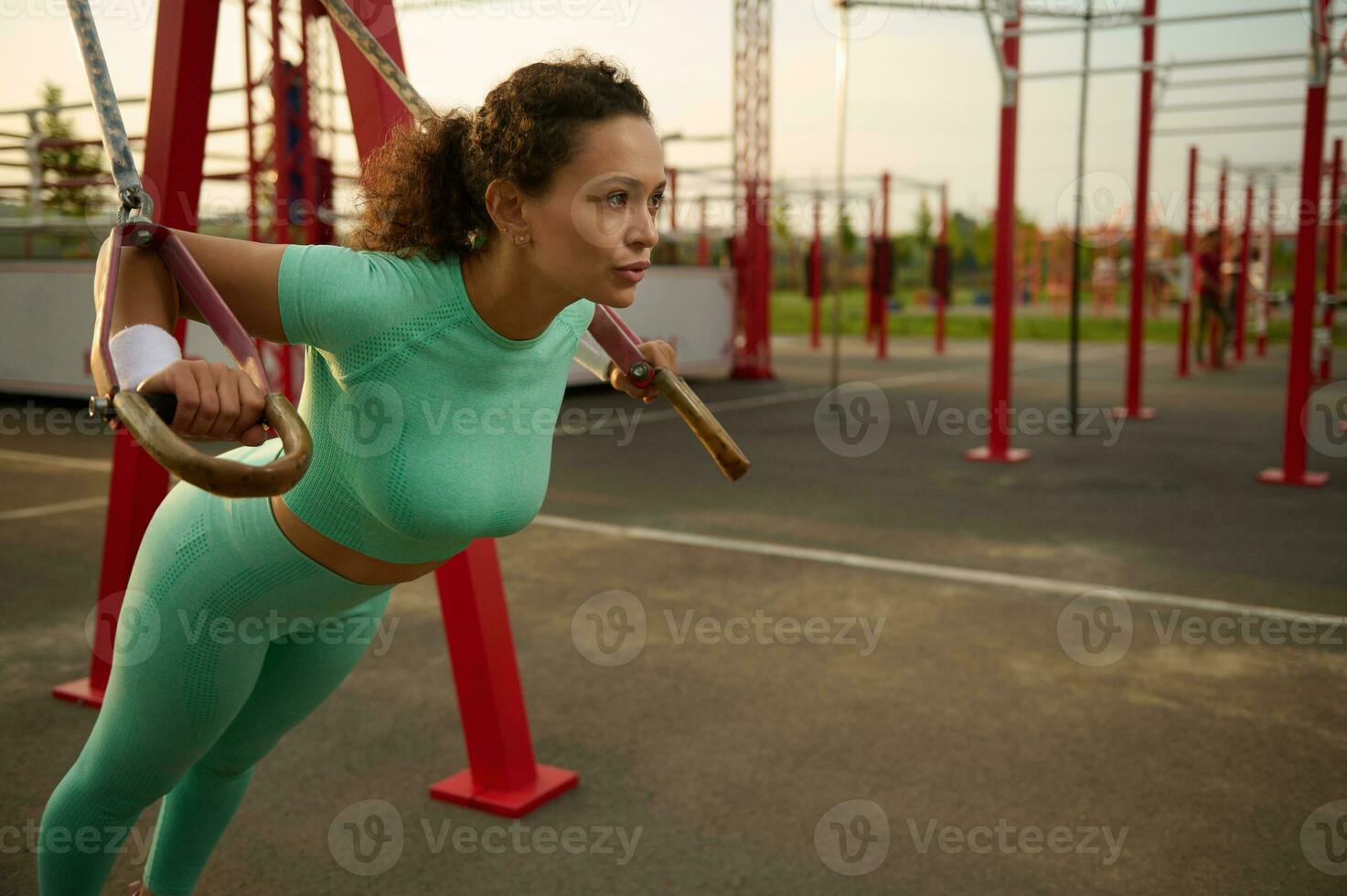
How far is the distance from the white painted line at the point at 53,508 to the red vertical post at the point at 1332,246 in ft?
34.9

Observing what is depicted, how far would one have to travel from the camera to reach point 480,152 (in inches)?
50.8

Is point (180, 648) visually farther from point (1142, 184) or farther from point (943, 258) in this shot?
point (943, 258)

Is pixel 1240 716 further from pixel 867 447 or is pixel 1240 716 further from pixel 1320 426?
pixel 1320 426

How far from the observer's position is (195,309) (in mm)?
1162

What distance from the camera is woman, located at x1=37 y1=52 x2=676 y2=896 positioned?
1.24 m

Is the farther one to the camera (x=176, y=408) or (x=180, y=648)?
(x=180, y=648)

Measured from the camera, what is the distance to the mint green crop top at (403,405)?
1.25 meters

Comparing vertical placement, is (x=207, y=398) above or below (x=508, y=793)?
above

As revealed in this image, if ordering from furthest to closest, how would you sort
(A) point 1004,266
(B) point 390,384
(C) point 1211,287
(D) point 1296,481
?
1. (C) point 1211,287
2. (A) point 1004,266
3. (D) point 1296,481
4. (B) point 390,384

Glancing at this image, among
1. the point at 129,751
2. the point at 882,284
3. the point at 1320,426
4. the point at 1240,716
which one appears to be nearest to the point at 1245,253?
the point at 882,284

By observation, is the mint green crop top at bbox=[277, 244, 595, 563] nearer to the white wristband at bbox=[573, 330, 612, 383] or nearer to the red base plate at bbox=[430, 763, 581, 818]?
the white wristband at bbox=[573, 330, 612, 383]

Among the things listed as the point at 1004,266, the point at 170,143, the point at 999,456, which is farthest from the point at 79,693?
the point at 1004,266

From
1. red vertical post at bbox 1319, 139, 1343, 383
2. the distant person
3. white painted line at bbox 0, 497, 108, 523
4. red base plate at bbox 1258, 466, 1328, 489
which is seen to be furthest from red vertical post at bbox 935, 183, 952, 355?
white painted line at bbox 0, 497, 108, 523

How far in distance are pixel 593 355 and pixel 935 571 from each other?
3.22 metres
